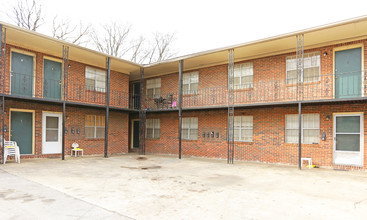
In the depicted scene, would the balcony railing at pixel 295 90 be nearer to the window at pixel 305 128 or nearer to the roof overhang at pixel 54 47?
the window at pixel 305 128

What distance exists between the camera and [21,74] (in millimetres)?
10414

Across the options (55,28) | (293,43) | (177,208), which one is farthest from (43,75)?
(55,28)

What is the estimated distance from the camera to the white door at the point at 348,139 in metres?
8.98

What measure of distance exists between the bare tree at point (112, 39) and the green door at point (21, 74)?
1495 centimetres

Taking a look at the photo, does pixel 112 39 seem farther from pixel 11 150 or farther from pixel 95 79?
pixel 11 150

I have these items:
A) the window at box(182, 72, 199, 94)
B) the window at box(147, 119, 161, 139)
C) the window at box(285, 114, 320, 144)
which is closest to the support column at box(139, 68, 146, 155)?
the window at box(147, 119, 161, 139)

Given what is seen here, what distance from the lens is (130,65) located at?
13.5 meters

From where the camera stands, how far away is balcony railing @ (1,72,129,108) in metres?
10.4

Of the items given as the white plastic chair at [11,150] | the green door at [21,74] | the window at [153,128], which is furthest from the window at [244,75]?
the white plastic chair at [11,150]

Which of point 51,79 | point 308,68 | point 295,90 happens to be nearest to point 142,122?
point 51,79

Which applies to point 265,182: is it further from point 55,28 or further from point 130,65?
point 55,28

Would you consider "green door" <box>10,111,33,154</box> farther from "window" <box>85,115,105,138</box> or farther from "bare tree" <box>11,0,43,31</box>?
"bare tree" <box>11,0,43,31</box>

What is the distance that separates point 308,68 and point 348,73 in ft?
4.82

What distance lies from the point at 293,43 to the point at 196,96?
542 cm
